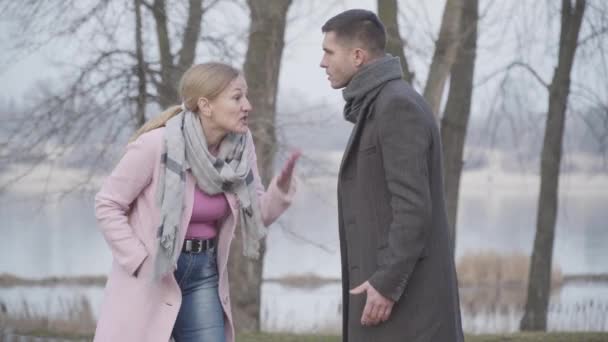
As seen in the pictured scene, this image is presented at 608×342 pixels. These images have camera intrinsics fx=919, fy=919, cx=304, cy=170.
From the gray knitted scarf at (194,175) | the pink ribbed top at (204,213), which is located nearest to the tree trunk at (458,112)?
the gray knitted scarf at (194,175)

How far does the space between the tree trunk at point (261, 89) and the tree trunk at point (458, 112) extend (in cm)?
250

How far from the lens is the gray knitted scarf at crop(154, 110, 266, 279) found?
3893 mm

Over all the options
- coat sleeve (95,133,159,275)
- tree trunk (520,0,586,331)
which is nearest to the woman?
coat sleeve (95,133,159,275)

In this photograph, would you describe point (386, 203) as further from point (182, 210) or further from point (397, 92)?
point (182, 210)

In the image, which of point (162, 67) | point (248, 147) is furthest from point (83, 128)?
point (248, 147)

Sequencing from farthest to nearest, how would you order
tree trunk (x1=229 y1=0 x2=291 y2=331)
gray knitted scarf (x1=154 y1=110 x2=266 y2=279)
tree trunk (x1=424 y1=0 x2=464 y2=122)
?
tree trunk (x1=229 y1=0 x2=291 y2=331) → tree trunk (x1=424 y1=0 x2=464 y2=122) → gray knitted scarf (x1=154 y1=110 x2=266 y2=279)

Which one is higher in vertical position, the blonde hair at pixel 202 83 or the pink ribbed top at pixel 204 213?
the blonde hair at pixel 202 83

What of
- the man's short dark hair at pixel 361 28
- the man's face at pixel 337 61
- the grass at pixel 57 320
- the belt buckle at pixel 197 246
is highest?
the man's short dark hair at pixel 361 28

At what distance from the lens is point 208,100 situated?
4.03 metres

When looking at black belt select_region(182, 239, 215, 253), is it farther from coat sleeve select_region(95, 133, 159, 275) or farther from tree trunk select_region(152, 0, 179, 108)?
tree trunk select_region(152, 0, 179, 108)

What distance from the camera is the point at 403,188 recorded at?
331 cm

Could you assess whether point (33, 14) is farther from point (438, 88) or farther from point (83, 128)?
point (438, 88)

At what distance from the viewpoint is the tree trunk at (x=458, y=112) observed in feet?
39.4

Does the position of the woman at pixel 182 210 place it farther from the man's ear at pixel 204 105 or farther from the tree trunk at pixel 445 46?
the tree trunk at pixel 445 46
